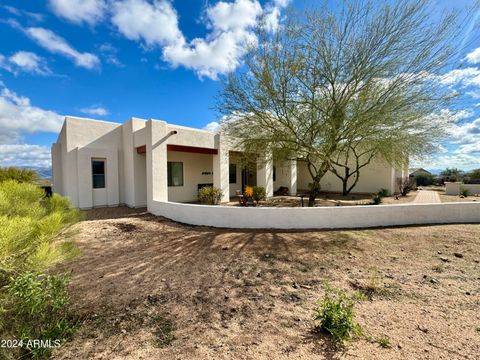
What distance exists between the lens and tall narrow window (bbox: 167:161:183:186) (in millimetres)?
13484

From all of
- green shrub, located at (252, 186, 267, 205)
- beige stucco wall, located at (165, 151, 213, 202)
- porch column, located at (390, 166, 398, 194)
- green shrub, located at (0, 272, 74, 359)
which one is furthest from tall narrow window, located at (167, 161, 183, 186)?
porch column, located at (390, 166, 398, 194)

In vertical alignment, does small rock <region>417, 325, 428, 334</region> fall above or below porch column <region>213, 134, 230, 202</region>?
below

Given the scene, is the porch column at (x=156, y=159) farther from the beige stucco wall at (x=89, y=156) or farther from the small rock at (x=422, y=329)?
the small rock at (x=422, y=329)

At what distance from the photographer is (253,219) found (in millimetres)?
7434

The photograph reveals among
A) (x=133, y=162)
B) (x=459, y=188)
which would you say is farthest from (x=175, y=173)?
(x=459, y=188)

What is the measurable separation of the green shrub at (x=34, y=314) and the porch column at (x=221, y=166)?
10318 mm

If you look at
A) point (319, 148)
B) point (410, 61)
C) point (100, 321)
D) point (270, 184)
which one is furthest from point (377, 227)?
A: point (270, 184)

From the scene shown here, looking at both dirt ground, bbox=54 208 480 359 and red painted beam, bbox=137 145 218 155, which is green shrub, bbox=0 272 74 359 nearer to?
dirt ground, bbox=54 208 480 359

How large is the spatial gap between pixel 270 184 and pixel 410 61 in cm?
1072

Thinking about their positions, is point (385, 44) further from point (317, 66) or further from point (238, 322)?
point (238, 322)

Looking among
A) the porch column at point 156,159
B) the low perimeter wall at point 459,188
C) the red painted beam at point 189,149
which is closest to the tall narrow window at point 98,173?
the porch column at point 156,159

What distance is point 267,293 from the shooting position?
371 centimetres

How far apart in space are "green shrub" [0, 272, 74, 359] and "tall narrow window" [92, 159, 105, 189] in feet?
33.8

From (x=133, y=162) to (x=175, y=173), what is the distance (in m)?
2.71
